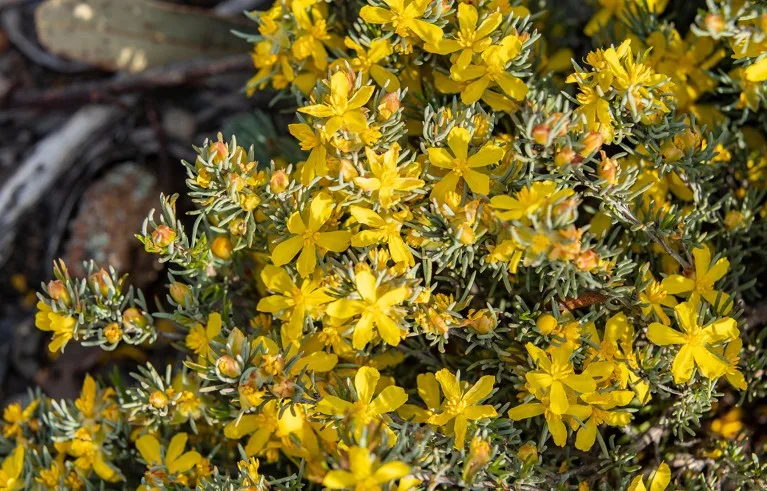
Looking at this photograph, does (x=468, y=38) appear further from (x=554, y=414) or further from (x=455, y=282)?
(x=554, y=414)

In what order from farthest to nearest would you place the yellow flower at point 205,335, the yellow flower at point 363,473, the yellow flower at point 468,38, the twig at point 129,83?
the twig at point 129,83 < the yellow flower at point 205,335 < the yellow flower at point 468,38 < the yellow flower at point 363,473

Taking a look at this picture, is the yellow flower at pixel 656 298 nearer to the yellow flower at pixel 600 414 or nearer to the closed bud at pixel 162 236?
the yellow flower at pixel 600 414

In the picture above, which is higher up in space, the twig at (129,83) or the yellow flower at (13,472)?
the twig at (129,83)

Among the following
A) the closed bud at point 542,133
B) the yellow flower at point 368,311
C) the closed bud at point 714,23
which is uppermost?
the closed bud at point 714,23

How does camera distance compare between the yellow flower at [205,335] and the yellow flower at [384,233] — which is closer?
the yellow flower at [384,233]

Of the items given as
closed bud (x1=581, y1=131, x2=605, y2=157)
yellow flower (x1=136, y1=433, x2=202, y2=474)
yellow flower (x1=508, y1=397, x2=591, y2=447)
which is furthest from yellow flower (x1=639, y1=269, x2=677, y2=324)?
yellow flower (x1=136, y1=433, x2=202, y2=474)

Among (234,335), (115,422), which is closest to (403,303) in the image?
(234,335)

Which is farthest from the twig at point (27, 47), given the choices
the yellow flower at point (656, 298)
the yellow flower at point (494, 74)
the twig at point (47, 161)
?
the yellow flower at point (656, 298)
